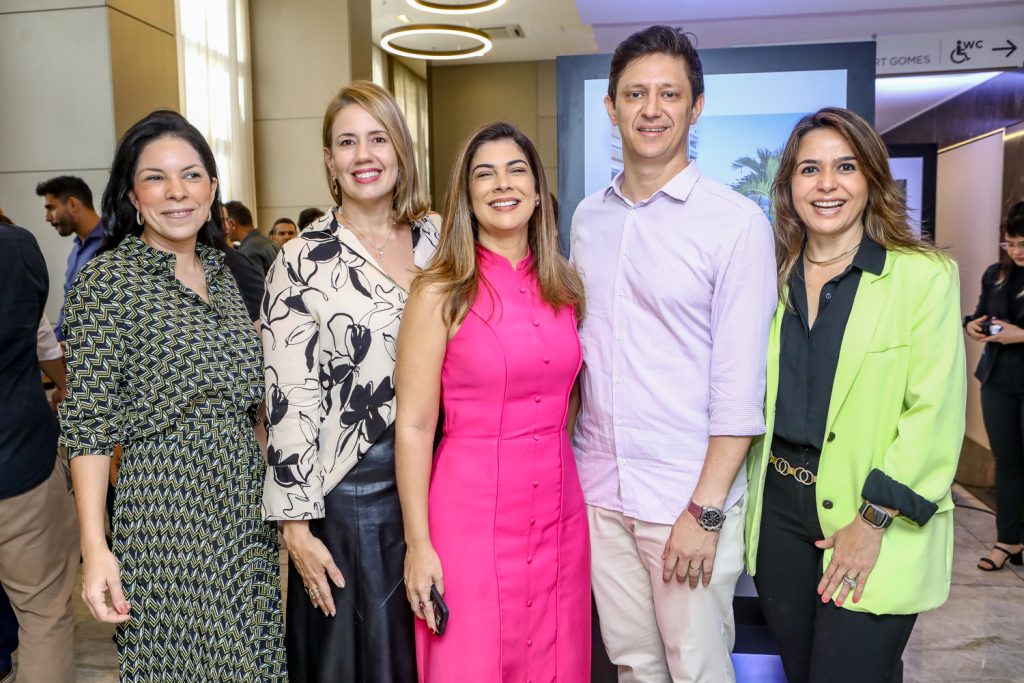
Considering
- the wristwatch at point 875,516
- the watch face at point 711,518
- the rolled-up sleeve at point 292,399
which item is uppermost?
the rolled-up sleeve at point 292,399

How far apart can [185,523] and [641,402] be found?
1078 millimetres

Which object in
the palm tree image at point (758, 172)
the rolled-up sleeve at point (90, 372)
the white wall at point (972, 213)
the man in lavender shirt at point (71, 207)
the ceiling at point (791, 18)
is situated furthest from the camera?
the white wall at point (972, 213)

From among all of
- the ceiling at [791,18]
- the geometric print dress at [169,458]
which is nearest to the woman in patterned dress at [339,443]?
the geometric print dress at [169,458]

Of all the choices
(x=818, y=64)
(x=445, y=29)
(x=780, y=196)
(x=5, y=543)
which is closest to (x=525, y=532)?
(x=780, y=196)

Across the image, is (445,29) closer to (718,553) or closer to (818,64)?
(818,64)

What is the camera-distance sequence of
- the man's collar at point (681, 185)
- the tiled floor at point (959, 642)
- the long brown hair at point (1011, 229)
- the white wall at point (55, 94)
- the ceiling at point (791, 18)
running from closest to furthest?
1. the man's collar at point (681, 185)
2. the tiled floor at point (959, 642)
3. the long brown hair at point (1011, 229)
4. the ceiling at point (791, 18)
5. the white wall at point (55, 94)

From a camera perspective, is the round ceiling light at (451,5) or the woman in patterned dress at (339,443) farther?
the round ceiling light at (451,5)

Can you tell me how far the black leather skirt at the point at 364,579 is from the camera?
187 cm

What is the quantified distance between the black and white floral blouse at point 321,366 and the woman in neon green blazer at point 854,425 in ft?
3.06

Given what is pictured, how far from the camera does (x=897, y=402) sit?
1770mm

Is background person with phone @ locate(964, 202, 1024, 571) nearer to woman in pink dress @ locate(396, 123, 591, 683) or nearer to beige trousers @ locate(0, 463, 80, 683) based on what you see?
woman in pink dress @ locate(396, 123, 591, 683)

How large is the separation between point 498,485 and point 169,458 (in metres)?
0.73

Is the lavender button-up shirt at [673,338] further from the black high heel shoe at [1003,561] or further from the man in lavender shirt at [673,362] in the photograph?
the black high heel shoe at [1003,561]

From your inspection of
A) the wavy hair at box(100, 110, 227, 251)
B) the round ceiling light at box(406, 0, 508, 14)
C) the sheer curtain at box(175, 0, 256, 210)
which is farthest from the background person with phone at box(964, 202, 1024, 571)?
the sheer curtain at box(175, 0, 256, 210)
